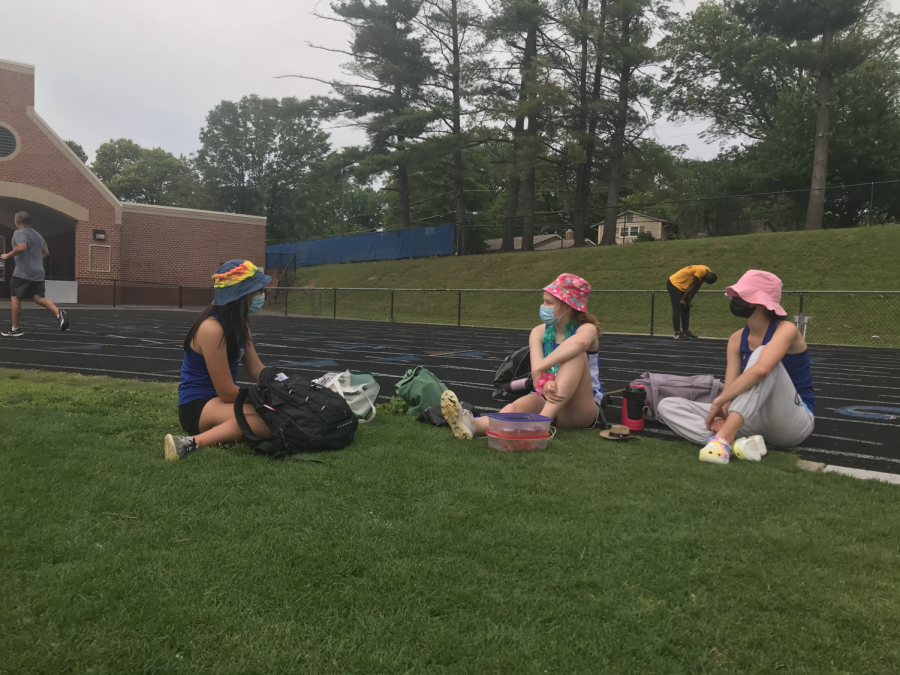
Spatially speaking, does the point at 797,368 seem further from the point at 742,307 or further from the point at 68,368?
the point at 68,368

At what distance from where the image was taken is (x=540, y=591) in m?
2.42

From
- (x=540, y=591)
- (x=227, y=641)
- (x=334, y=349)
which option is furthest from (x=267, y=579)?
(x=334, y=349)

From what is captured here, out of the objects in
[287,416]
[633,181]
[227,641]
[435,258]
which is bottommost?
[227,641]

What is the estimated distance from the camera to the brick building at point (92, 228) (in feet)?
88.2

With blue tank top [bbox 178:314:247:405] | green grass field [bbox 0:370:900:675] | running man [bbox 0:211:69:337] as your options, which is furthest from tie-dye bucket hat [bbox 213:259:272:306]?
running man [bbox 0:211:69:337]

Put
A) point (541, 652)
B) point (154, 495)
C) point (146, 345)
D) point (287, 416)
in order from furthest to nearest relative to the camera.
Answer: point (146, 345) < point (287, 416) < point (154, 495) < point (541, 652)

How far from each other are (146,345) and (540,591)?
10.8m

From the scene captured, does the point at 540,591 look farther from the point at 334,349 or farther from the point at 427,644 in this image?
the point at 334,349

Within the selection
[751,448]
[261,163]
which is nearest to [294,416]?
[751,448]

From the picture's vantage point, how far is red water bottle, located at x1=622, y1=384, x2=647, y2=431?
17.0 feet

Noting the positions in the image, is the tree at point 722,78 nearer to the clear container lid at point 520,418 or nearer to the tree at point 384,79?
the tree at point 384,79

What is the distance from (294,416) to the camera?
4.20m

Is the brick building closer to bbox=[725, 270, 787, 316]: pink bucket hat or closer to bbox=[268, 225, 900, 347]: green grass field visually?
bbox=[268, 225, 900, 347]: green grass field

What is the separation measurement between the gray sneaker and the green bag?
1.97 meters
